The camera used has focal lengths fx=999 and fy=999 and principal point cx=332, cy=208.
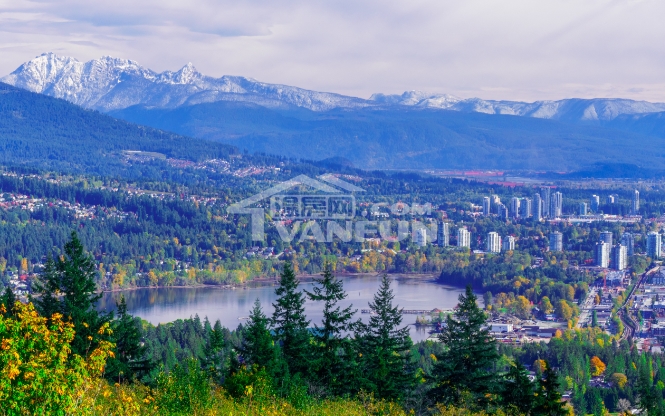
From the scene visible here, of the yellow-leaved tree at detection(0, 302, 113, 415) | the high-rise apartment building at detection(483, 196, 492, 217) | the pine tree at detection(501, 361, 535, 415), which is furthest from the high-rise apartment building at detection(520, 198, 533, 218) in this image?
the yellow-leaved tree at detection(0, 302, 113, 415)

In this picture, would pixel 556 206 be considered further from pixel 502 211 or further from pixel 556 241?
pixel 556 241

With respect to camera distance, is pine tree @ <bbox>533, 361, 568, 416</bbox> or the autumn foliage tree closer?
pine tree @ <bbox>533, 361, 568, 416</bbox>

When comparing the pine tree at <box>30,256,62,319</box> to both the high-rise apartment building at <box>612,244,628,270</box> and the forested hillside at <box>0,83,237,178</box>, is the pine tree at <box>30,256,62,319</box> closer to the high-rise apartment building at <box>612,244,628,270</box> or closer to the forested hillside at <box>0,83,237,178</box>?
the high-rise apartment building at <box>612,244,628,270</box>

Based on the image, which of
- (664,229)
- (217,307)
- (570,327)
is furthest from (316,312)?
(664,229)

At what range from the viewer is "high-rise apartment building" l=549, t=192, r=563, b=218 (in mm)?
41378

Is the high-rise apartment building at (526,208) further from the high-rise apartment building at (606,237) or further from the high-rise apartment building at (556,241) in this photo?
the high-rise apartment building at (556,241)

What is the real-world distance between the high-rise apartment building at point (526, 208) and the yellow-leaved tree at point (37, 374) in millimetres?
37264

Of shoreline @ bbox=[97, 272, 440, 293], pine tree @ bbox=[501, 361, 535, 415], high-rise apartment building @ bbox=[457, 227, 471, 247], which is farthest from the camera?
high-rise apartment building @ bbox=[457, 227, 471, 247]

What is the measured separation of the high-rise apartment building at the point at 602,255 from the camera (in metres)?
28.3

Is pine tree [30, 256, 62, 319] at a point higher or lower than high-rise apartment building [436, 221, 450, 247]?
lower

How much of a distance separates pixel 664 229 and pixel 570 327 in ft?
60.5

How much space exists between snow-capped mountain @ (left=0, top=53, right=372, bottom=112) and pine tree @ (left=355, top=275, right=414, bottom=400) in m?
93.3

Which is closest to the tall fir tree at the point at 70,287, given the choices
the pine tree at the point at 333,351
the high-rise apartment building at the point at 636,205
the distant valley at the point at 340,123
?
the pine tree at the point at 333,351

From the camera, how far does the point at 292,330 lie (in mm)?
8602
